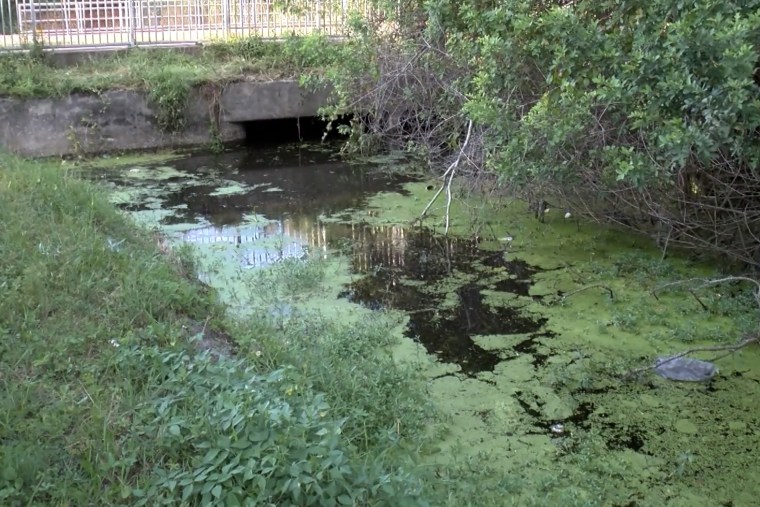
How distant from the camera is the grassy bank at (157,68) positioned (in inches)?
388

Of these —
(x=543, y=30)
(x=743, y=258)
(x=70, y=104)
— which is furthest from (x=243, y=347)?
(x=70, y=104)

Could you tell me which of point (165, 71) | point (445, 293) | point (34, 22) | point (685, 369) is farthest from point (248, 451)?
point (34, 22)

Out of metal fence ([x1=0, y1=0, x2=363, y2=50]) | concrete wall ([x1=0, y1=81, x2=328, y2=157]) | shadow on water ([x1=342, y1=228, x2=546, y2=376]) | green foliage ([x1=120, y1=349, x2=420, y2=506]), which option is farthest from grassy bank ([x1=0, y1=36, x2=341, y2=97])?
green foliage ([x1=120, y1=349, x2=420, y2=506])

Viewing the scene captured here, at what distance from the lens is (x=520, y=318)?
5.15 meters

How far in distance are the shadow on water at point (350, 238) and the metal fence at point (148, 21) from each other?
2.39 meters

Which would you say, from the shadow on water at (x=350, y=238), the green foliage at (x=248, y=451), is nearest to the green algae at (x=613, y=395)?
the shadow on water at (x=350, y=238)

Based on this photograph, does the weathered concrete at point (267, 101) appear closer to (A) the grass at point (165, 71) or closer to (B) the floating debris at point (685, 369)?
(A) the grass at point (165, 71)

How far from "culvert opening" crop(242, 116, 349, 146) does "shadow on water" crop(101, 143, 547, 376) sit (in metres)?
1.03

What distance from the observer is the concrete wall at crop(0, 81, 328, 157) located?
32.1 feet

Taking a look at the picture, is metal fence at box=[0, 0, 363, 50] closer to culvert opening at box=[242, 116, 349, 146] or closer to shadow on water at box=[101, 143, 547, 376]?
culvert opening at box=[242, 116, 349, 146]

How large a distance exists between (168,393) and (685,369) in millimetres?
2793

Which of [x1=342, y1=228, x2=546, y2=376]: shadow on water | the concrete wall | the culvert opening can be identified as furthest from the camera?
the culvert opening

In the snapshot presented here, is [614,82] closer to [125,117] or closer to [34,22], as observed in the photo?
[125,117]

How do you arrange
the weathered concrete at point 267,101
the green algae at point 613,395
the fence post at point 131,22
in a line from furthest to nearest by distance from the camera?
the fence post at point 131,22 < the weathered concrete at point 267,101 < the green algae at point 613,395
